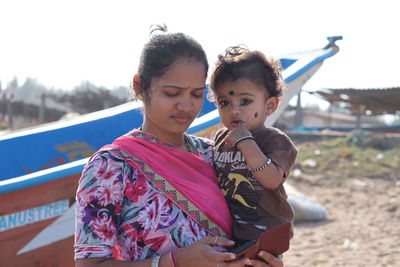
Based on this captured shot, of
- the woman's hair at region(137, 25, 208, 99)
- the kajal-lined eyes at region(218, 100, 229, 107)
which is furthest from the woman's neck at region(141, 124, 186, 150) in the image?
the kajal-lined eyes at region(218, 100, 229, 107)

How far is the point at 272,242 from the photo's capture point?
135 cm

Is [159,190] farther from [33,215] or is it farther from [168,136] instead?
[33,215]

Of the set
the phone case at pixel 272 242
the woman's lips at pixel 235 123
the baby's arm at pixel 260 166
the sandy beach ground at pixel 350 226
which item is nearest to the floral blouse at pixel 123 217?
the phone case at pixel 272 242

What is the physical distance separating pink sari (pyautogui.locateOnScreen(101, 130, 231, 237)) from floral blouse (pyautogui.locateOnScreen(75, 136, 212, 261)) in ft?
0.07

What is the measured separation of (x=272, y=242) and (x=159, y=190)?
1.21ft

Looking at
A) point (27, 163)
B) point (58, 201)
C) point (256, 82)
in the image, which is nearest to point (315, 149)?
point (27, 163)

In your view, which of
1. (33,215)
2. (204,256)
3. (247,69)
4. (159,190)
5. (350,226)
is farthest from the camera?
(350,226)

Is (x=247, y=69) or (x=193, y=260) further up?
(x=247, y=69)

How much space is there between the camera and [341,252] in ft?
15.3

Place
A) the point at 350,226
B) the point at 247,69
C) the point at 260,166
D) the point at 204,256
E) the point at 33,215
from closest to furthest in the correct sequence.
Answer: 1. the point at 204,256
2. the point at 260,166
3. the point at 247,69
4. the point at 33,215
5. the point at 350,226

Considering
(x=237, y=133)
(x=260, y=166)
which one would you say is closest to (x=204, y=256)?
(x=260, y=166)

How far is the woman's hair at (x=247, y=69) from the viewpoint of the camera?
63.6 inches

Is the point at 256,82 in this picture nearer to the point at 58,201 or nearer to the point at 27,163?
the point at 58,201

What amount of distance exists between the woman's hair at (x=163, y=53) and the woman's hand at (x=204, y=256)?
0.49 meters
